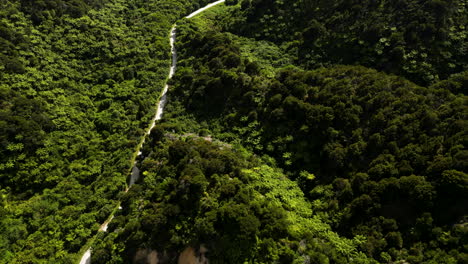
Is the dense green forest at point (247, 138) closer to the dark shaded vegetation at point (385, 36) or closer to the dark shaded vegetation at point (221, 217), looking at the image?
the dark shaded vegetation at point (221, 217)

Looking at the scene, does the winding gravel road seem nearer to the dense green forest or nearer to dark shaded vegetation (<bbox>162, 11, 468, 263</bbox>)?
the dense green forest

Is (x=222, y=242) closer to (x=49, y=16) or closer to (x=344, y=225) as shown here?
(x=344, y=225)

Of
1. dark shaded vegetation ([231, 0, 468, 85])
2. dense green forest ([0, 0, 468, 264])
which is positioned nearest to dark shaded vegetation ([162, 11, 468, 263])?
dense green forest ([0, 0, 468, 264])

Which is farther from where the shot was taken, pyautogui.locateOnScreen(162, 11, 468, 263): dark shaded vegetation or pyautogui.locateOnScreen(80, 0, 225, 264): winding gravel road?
pyautogui.locateOnScreen(80, 0, 225, 264): winding gravel road

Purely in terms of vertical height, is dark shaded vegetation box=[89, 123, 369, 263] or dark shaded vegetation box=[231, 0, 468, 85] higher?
dark shaded vegetation box=[231, 0, 468, 85]

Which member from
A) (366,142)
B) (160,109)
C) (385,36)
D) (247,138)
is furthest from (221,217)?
(385,36)

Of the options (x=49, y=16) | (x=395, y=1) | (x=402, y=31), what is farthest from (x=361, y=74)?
(x=49, y=16)

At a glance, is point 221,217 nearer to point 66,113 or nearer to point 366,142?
point 366,142
